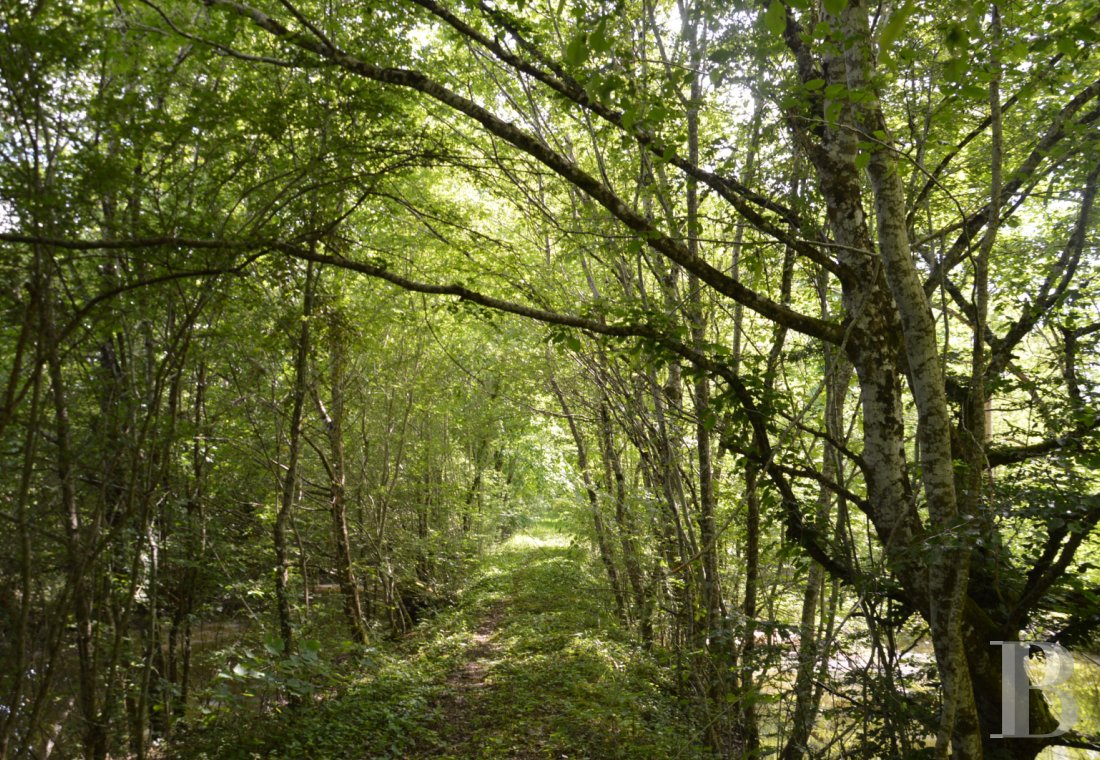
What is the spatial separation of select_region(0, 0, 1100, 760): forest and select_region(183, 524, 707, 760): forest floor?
65mm

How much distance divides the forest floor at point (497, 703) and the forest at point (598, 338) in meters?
0.06

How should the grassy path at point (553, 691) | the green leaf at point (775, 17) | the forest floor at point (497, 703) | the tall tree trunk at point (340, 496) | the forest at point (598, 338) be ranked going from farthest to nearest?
the tall tree trunk at point (340, 496)
the grassy path at point (553, 691)
the forest floor at point (497, 703)
the forest at point (598, 338)
the green leaf at point (775, 17)

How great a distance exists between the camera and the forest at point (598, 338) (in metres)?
3.25

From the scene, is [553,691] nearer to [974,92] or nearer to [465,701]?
[465,701]

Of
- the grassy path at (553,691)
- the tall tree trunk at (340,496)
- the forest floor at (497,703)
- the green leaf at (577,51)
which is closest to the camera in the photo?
the green leaf at (577,51)

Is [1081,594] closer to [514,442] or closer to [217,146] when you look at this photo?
[217,146]

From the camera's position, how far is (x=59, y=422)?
3697mm

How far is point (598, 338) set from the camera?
4840 mm

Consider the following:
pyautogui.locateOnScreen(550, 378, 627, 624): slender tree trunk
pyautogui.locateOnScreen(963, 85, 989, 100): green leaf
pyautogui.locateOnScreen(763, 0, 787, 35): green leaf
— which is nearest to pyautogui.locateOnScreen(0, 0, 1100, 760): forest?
pyautogui.locateOnScreen(763, 0, 787, 35): green leaf

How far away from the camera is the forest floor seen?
18.0 ft

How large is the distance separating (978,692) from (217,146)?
5.86 m

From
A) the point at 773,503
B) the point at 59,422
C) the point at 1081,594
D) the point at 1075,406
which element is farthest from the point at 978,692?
the point at 59,422

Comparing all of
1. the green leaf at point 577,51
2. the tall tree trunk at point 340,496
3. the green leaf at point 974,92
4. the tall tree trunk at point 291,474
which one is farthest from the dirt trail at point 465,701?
the green leaf at point 974,92

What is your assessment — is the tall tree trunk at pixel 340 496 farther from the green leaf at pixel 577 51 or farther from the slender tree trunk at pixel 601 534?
the green leaf at pixel 577 51
